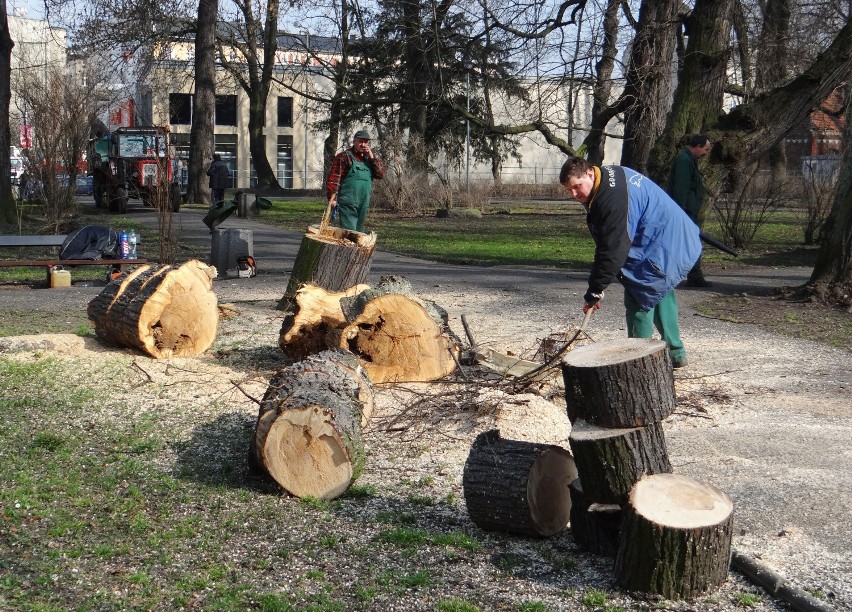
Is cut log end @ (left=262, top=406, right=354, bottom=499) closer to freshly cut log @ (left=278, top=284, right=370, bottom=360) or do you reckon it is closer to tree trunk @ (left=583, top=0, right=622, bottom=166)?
freshly cut log @ (left=278, top=284, right=370, bottom=360)

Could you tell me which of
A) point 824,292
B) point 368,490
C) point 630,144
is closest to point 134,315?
point 368,490

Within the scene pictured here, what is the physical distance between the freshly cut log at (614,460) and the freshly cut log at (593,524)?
5 cm

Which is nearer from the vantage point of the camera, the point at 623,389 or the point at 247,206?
the point at 623,389

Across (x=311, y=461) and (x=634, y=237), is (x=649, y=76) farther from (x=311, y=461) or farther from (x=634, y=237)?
(x=311, y=461)

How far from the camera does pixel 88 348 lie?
27.1 feet

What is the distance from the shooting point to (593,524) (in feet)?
14.2

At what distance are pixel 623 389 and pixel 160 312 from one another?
4750 millimetres

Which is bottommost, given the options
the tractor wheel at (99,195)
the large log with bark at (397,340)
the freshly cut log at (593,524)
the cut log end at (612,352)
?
the freshly cut log at (593,524)

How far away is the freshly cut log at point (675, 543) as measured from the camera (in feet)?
12.6

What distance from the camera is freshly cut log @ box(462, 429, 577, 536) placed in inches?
178

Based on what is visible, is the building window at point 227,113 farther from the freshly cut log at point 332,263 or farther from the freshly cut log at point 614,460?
the freshly cut log at point 614,460

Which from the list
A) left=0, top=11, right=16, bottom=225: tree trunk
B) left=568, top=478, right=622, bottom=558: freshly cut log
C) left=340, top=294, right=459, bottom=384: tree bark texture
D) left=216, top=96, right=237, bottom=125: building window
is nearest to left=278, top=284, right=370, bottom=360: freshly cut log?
left=340, top=294, right=459, bottom=384: tree bark texture

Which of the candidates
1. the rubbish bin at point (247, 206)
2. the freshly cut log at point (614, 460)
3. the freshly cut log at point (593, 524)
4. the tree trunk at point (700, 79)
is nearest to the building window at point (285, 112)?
the rubbish bin at point (247, 206)

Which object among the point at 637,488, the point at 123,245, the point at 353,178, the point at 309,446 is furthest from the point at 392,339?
the point at 123,245
